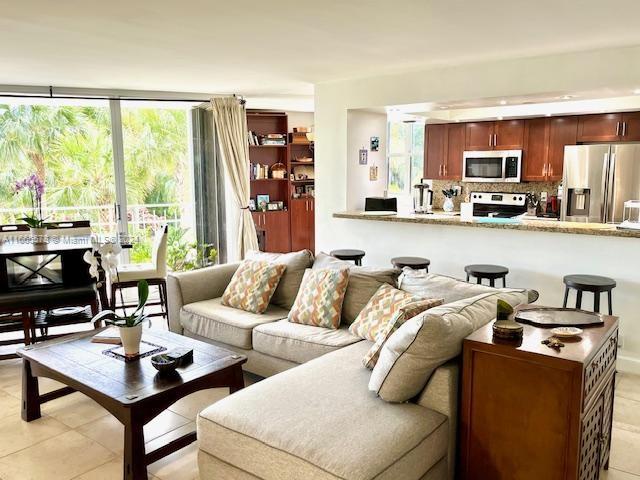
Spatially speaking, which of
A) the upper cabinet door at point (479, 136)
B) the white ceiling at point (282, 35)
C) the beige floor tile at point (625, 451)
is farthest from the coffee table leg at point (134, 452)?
the upper cabinet door at point (479, 136)

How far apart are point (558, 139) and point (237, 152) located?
3819mm

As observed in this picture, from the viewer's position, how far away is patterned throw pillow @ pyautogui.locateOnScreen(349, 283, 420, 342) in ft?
10.3

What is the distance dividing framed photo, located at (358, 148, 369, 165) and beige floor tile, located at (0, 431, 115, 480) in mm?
3872

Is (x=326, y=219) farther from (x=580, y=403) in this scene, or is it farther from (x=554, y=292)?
(x=580, y=403)

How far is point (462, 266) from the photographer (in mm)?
4926

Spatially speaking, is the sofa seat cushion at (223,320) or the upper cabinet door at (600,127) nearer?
the sofa seat cushion at (223,320)

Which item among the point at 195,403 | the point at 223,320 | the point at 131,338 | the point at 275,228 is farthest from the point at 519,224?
the point at 275,228

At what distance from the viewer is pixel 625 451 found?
288cm

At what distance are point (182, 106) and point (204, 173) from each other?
0.88 metres

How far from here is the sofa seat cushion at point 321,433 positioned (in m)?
1.95

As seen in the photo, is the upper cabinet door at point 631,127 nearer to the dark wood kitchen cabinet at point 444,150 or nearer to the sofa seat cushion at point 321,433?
the dark wood kitchen cabinet at point 444,150

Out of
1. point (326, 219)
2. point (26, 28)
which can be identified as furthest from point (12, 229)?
point (326, 219)

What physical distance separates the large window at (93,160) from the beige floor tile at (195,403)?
4346mm

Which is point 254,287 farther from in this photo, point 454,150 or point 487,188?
point 487,188
